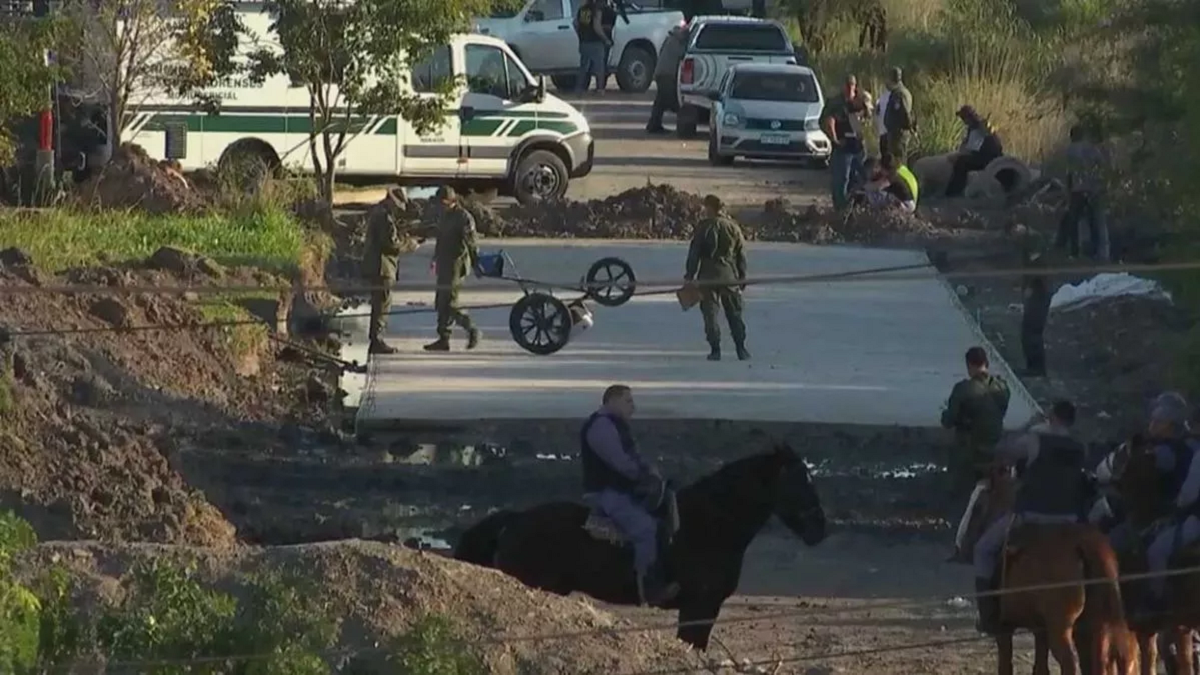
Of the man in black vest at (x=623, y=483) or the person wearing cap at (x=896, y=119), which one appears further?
the person wearing cap at (x=896, y=119)

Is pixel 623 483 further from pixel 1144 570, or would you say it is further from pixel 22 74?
pixel 22 74

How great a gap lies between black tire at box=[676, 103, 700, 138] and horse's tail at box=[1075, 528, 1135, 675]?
31948 millimetres

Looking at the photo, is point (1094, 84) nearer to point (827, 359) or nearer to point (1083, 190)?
point (1083, 190)

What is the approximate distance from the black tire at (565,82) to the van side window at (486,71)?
1801 centimetres

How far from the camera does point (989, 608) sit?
12.2 m

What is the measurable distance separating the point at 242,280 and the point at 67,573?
13.2 meters

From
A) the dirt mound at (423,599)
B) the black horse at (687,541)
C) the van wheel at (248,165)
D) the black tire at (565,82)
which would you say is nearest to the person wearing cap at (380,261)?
the van wheel at (248,165)

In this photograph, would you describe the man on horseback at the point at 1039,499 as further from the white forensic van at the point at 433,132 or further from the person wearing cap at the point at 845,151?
the person wearing cap at the point at 845,151

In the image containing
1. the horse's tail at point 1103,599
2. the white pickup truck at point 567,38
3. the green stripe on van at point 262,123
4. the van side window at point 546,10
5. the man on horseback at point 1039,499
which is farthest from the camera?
the van side window at point 546,10

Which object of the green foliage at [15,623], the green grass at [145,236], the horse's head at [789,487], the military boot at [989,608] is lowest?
the green grass at [145,236]

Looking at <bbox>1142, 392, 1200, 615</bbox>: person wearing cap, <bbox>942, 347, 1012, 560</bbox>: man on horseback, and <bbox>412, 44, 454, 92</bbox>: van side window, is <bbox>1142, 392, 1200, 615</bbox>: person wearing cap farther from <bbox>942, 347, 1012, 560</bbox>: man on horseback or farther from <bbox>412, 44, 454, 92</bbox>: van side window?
<bbox>412, 44, 454, 92</bbox>: van side window

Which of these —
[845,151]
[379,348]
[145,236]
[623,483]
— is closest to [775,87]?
[845,151]

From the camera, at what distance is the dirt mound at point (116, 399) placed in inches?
588

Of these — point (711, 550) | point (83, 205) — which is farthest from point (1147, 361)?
point (83, 205)
